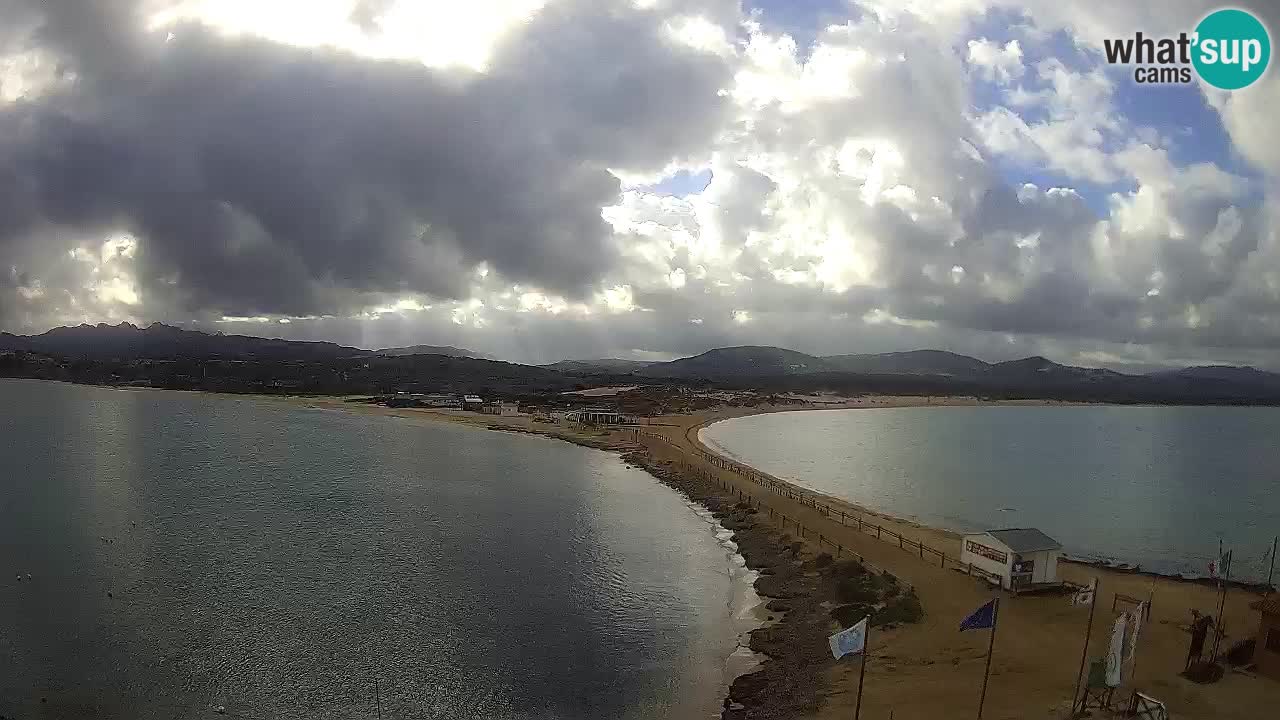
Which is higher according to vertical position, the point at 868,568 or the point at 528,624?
the point at 868,568

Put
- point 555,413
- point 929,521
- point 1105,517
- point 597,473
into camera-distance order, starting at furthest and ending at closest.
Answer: point 555,413 → point 597,473 → point 1105,517 → point 929,521

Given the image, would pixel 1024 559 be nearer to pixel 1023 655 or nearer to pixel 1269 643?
pixel 1023 655

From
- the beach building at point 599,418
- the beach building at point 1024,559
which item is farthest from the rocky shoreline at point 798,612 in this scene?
the beach building at point 599,418

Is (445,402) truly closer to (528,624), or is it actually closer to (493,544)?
(493,544)

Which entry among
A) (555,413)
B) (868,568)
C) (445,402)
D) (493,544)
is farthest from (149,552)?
(445,402)

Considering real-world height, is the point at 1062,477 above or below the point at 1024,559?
below

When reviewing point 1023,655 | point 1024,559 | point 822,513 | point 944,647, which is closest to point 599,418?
point 822,513

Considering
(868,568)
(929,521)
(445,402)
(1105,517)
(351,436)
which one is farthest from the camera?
(445,402)
